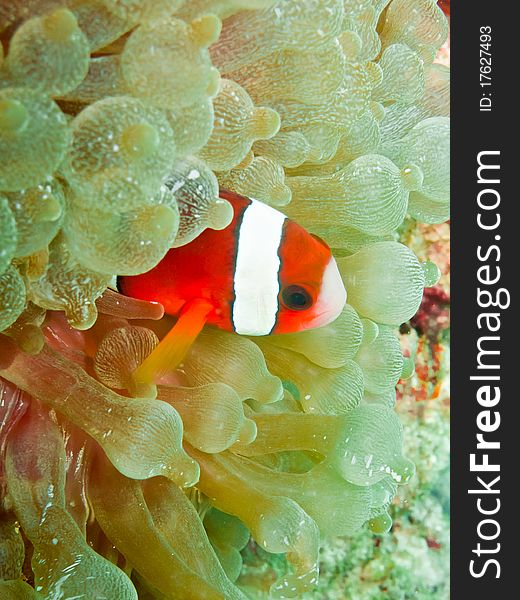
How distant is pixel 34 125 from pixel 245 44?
0.28m

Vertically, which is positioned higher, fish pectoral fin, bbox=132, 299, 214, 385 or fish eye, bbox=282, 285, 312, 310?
fish eye, bbox=282, 285, 312, 310

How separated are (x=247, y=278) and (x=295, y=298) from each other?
0.06 m

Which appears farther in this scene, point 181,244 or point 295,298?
point 295,298

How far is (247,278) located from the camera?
79 cm

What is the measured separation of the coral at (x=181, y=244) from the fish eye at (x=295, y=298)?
7 centimetres

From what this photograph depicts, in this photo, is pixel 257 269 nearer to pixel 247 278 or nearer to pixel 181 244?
pixel 247 278

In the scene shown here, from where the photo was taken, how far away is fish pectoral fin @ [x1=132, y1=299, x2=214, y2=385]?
2.33 feet

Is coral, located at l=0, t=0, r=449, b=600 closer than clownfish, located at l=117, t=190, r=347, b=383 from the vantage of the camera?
Yes

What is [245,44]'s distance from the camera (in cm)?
68

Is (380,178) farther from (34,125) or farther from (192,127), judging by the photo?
(34,125)

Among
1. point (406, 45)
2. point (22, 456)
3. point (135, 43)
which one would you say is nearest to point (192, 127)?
point (135, 43)

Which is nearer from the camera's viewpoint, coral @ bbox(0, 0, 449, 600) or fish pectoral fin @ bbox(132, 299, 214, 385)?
coral @ bbox(0, 0, 449, 600)

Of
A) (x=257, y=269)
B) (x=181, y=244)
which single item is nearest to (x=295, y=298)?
(x=257, y=269)

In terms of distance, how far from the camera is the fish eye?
→ 0.79m
